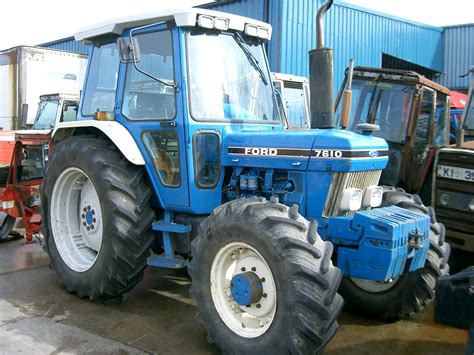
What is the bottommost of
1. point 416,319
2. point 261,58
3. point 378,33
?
point 416,319

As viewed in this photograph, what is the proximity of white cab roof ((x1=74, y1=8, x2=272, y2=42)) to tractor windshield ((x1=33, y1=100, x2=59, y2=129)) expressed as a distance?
5.56m

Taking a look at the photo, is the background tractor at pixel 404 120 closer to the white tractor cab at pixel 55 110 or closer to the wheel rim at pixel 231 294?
the wheel rim at pixel 231 294

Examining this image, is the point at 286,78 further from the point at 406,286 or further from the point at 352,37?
the point at 406,286

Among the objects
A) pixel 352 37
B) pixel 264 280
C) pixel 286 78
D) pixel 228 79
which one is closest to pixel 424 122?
pixel 228 79

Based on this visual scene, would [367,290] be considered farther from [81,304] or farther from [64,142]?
[64,142]

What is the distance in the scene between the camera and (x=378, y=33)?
50.1 ft

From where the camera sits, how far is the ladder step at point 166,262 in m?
4.24

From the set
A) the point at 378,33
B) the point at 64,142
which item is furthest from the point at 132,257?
the point at 378,33

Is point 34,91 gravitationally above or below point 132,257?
above

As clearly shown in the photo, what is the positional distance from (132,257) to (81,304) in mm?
775

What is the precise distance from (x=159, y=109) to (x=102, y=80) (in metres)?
0.89

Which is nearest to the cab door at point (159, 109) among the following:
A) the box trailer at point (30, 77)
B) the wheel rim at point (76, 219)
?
the wheel rim at point (76, 219)

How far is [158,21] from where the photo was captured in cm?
435

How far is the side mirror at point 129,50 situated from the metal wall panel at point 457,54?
16289 millimetres
